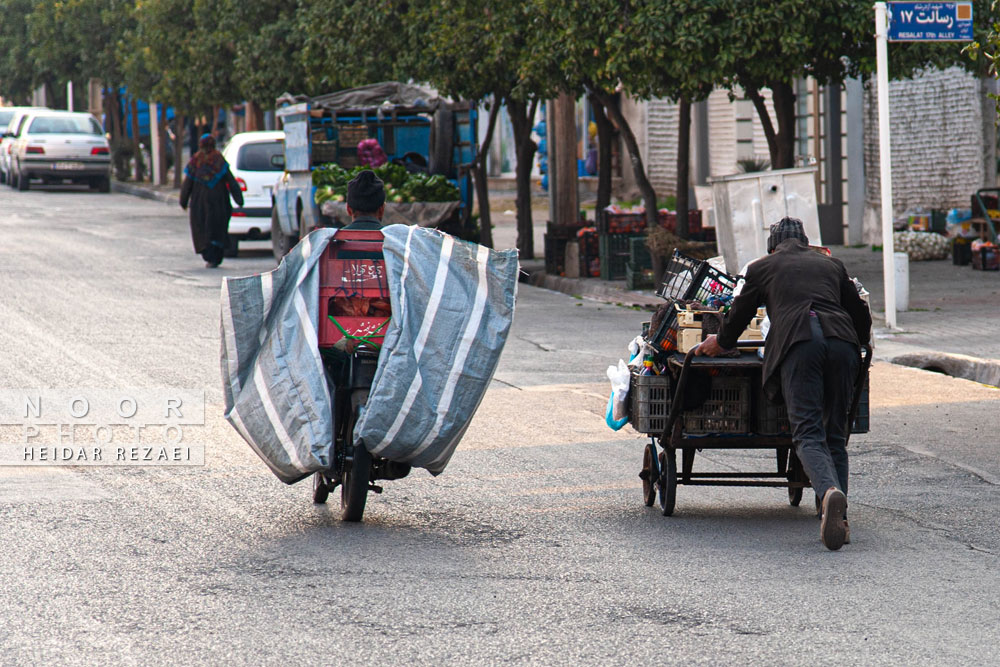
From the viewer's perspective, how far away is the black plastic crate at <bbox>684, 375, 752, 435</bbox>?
7.30m

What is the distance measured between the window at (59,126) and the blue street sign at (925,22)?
2893 centimetres

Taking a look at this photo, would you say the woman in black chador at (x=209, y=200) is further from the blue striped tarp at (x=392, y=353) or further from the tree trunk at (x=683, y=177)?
the blue striped tarp at (x=392, y=353)

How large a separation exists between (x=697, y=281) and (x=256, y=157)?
659 inches

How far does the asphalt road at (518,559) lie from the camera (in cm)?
536

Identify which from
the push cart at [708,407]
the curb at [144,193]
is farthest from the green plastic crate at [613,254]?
the curb at [144,193]

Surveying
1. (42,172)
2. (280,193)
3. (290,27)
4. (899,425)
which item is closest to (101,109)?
(42,172)

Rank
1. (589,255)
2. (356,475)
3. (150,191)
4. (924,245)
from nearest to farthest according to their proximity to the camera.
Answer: (356,475)
(589,255)
(924,245)
(150,191)

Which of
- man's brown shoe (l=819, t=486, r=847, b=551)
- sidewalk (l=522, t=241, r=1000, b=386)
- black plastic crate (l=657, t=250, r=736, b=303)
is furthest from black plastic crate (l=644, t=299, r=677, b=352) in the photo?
sidewalk (l=522, t=241, r=1000, b=386)

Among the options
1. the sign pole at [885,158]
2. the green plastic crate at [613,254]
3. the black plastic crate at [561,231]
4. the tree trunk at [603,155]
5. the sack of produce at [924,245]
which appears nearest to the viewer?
the sign pole at [885,158]

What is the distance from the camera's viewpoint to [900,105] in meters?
23.8

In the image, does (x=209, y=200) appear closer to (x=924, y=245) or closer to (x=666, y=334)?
(x=924, y=245)

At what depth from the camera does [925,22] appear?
46.5 ft

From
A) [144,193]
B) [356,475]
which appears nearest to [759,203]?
[356,475]

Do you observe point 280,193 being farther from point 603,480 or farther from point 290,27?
point 603,480
